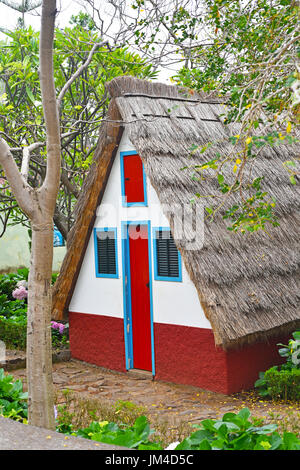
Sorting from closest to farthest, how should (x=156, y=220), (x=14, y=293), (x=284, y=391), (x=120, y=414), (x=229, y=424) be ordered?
(x=229, y=424), (x=120, y=414), (x=284, y=391), (x=156, y=220), (x=14, y=293)

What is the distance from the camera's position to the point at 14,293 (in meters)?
13.1

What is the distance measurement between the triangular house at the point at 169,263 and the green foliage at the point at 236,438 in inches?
145

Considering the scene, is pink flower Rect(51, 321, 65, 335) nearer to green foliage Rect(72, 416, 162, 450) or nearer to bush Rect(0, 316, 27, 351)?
bush Rect(0, 316, 27, 351)

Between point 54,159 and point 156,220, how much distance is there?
403 cm

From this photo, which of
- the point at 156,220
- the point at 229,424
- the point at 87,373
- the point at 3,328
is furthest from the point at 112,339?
the point at 229,424

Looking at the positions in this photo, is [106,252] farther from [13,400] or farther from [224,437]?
[224,437]

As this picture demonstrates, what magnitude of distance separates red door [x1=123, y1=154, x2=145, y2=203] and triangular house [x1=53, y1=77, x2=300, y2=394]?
A: 22 millimetres

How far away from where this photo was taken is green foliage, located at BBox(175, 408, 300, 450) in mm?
3607

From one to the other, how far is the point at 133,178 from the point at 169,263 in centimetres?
150

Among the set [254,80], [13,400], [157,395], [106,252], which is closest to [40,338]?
[13,400]

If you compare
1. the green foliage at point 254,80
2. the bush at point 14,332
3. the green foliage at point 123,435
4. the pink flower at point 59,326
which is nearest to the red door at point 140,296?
the green foliage at point 254,80

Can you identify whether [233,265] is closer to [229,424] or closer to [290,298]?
[290,298]

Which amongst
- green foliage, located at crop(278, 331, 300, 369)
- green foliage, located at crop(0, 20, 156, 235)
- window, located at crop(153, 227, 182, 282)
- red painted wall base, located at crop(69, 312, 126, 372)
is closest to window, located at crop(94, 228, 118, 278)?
red painted wall base, located at crop(69, 312, 126, 372)

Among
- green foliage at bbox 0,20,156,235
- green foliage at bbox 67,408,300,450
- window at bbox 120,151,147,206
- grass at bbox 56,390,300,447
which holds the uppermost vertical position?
green foliage at bbox 0,20,156,235
